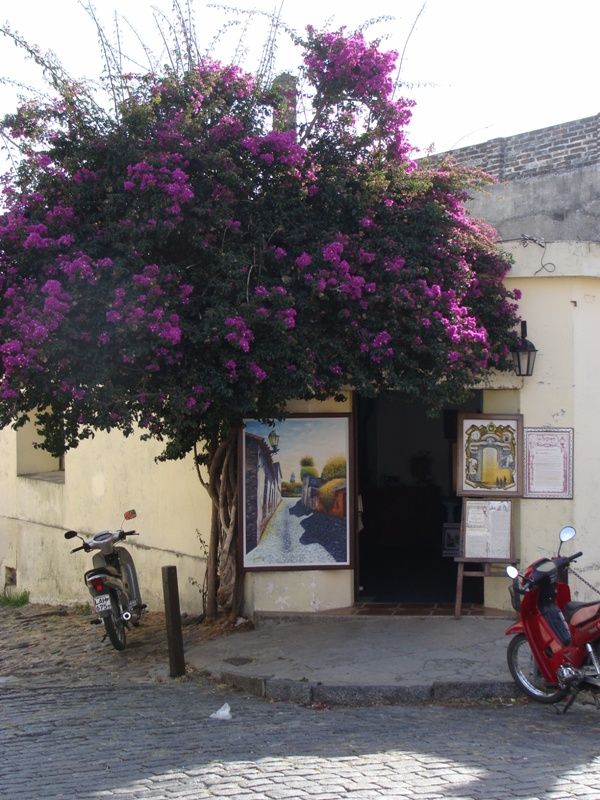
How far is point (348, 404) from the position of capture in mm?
10219

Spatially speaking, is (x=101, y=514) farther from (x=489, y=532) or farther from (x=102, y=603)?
(x=489, y=532)

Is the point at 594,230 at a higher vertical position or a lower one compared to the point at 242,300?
higher

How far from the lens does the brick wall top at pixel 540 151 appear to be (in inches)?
531

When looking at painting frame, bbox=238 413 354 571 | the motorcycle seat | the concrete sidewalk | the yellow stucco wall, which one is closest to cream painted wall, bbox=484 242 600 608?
the yellow stucco wall

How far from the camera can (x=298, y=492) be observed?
1017 cm

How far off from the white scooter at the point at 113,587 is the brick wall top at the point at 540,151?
710 centimetres

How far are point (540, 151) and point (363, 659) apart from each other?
8572 mm

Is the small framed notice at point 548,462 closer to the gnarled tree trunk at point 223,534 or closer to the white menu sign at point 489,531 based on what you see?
the white menu sign at point 489,531

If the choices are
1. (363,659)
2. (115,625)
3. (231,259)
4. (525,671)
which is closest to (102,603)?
(115,625)

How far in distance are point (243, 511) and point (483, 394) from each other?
109 inches

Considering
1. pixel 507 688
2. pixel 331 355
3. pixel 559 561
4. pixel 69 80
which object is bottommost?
pixel 507 688

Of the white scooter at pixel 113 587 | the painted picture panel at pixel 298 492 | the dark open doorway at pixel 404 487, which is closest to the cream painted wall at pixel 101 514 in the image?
the white scooter at pixel 113 587

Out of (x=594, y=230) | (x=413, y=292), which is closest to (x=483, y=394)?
(x=413, y=292)

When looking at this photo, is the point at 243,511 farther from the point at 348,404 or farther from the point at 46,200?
the point at 46,200
